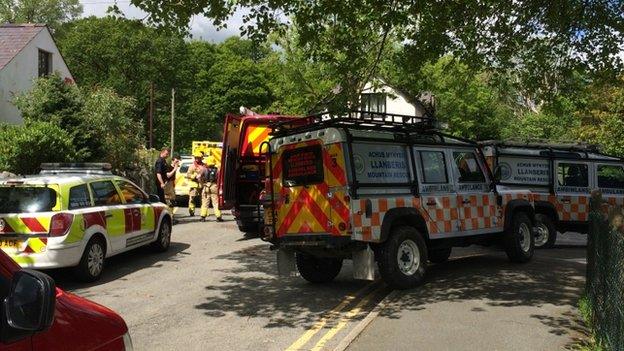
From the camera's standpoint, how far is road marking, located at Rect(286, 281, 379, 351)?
229 inches

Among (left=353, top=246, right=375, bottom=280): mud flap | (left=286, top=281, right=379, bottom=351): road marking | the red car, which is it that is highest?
the red car

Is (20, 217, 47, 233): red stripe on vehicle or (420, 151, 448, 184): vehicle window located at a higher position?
(420, 151, 448, 184): vehicle window

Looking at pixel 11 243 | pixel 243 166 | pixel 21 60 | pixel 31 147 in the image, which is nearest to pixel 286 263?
pixel 11 243

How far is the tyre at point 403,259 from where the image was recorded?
25.4 ft

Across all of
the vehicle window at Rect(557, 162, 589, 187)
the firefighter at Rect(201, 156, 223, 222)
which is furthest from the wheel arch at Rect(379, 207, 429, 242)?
the firefighter at Rect(201, 156, 223, 222)

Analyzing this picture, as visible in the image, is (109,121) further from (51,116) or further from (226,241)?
(226,241)

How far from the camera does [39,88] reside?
19281mm

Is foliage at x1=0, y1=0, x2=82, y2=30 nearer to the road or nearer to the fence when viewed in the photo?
the road

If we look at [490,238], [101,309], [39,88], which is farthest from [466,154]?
[39,88]

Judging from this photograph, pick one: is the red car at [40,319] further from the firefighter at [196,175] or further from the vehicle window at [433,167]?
the firefighter at [196,175]

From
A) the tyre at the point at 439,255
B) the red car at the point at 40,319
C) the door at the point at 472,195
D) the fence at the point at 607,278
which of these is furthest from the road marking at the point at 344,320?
the red car at the point at 40,319

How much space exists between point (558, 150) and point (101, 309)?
13218 millimetres

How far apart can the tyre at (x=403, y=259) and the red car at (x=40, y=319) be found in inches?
211

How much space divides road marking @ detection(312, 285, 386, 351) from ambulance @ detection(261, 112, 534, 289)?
0.36 metres
